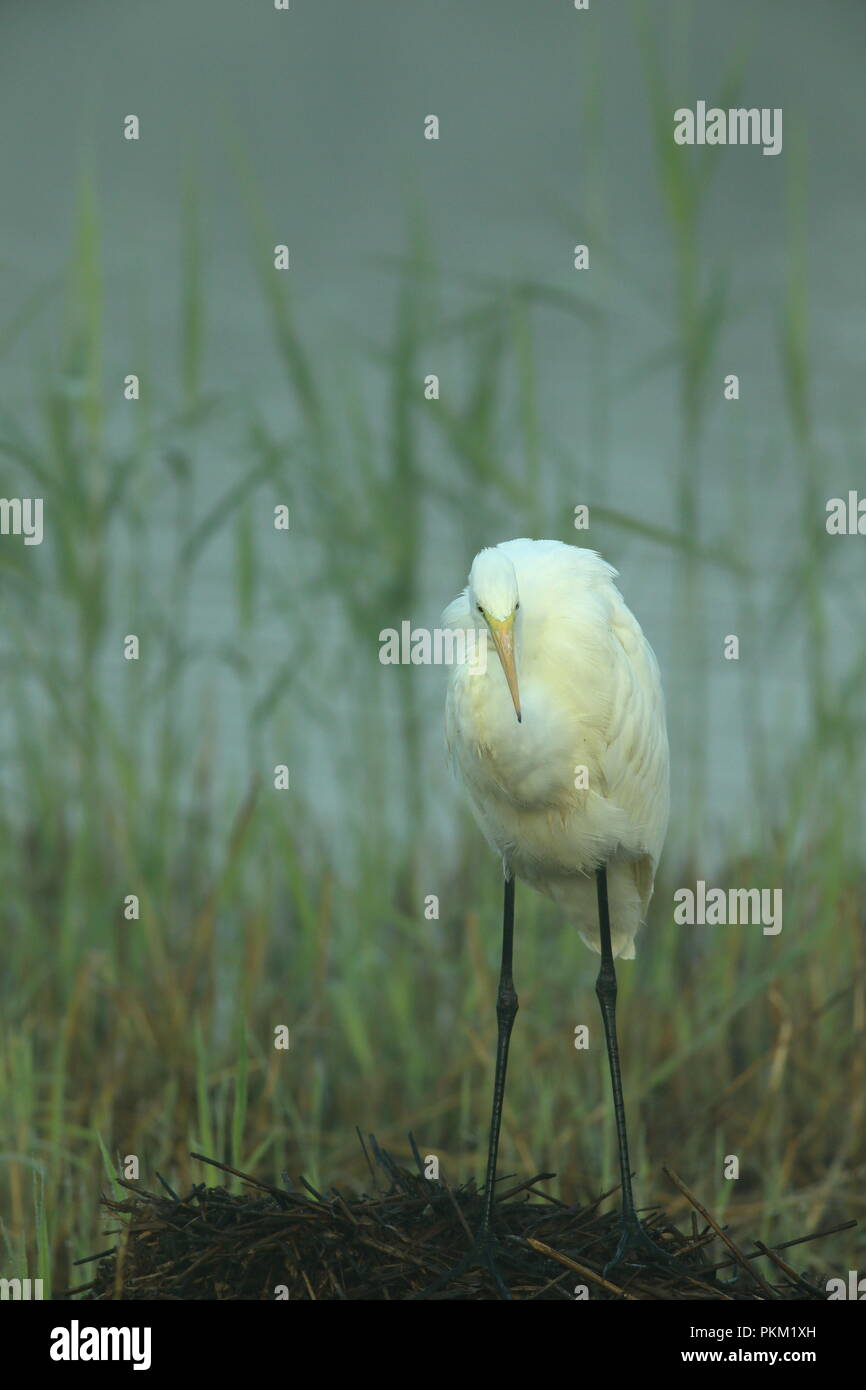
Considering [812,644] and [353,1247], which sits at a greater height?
[812,644]

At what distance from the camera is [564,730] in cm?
236

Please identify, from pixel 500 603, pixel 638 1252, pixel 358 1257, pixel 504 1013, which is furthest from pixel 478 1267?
pixel 500 603

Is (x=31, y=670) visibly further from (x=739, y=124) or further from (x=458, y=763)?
(x=739, y=124)

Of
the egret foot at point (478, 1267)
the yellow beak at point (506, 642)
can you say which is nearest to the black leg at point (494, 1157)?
the egret foot at point (478, 1267)

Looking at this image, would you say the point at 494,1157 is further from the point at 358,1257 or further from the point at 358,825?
the point at 358,825

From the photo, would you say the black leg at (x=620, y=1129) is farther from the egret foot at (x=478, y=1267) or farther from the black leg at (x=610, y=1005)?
the egret foot at (x=478, y=1267)

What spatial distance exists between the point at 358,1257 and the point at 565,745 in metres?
0.83

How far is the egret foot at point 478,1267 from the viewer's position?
80.0 inches

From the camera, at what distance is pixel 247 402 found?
11.9 ft

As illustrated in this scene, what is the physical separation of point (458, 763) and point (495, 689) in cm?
23

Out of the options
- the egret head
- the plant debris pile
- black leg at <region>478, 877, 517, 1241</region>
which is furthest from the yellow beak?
the plant debris pile

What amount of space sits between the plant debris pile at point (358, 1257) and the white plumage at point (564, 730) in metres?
0.58

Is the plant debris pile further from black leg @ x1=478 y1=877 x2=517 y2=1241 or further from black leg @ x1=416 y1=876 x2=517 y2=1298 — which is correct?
black leg @ x1=478 y1=877 x2=517 y2=1241

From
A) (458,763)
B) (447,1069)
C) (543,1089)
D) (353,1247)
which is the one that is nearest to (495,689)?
(458,763)
